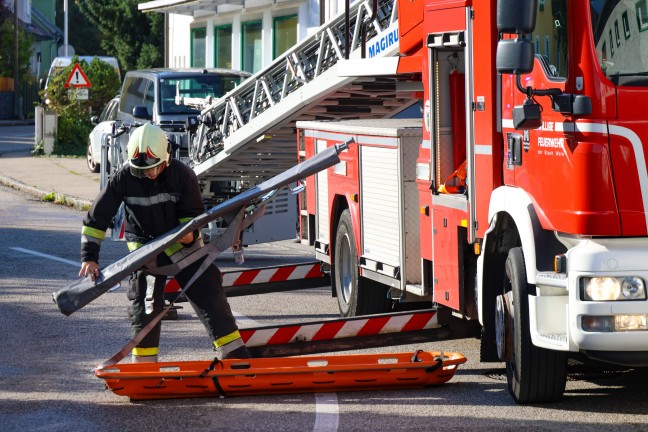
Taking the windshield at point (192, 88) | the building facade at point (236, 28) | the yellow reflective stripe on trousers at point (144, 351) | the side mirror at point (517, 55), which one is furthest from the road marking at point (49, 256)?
the building facade at point (236, 28)

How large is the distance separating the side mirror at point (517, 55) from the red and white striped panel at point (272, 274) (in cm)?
544

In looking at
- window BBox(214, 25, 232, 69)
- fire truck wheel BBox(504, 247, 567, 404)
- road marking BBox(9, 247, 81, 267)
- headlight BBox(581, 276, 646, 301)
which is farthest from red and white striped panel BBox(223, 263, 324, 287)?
window BBox(214, 25, 232, 69)

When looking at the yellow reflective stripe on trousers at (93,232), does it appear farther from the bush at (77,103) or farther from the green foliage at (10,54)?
the green foliage at (10,54)

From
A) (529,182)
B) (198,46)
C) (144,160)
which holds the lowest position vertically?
(529,182)

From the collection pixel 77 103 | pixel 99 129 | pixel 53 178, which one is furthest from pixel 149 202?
pixel 77 103

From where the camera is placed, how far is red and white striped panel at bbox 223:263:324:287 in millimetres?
11939

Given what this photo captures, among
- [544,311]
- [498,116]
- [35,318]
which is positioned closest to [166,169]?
[498,116]

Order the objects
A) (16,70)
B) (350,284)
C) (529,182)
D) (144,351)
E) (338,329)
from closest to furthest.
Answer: (529,182) < (144,351) < (338,329) < (350,284) < (16,70)

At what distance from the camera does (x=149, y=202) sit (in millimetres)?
8469

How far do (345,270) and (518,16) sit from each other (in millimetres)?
4913

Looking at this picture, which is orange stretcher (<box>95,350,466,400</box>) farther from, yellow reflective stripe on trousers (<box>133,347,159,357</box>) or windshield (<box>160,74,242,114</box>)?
windshield (<box>160,74,242,114</box>)

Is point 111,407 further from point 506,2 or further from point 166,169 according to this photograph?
point 506,2

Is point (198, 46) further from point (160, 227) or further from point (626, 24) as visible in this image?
point (626, 24)

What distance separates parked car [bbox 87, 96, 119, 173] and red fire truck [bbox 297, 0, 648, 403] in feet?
42.3
